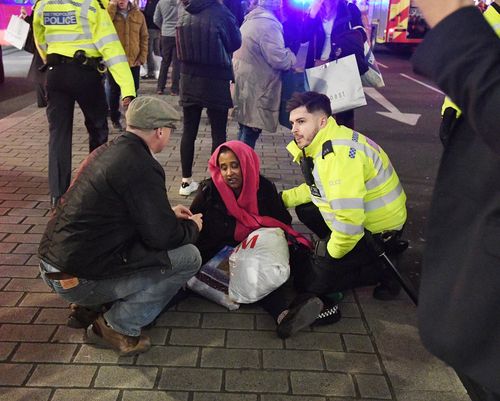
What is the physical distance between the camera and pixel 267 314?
3010 mm

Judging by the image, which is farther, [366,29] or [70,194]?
[366,29]

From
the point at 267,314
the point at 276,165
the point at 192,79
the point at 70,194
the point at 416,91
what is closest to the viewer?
the point at 70,194

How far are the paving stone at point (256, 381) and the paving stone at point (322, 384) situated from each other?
54mm

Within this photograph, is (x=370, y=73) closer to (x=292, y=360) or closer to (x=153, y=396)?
(x=292, y=360)

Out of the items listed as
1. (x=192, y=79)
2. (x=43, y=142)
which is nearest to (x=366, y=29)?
(x=192, y=79)

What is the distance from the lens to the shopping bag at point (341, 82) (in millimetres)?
4309

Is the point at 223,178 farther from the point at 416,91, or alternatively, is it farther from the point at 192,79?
the point at 416,91

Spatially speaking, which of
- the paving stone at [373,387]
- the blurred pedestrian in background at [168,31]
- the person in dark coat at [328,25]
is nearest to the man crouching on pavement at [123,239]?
the paving stone at [373,387]

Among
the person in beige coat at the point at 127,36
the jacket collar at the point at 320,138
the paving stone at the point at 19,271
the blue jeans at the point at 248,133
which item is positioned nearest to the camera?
the jacket collar at the point at 320,138

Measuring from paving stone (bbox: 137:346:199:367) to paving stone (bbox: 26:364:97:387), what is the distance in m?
0.25

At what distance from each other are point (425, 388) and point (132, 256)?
1.52m


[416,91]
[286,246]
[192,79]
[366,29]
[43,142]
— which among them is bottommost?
[416,91]

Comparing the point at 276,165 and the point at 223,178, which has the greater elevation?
the point at 223,178

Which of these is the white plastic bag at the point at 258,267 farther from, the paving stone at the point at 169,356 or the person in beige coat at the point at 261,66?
the person in beige coat at the point at 261,66
